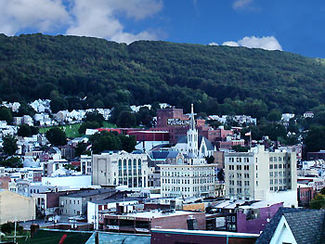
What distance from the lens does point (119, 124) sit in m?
155

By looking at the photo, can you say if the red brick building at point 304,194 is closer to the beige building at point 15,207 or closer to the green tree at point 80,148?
the beige building at point 15,207

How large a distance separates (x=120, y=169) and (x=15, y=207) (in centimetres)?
2742

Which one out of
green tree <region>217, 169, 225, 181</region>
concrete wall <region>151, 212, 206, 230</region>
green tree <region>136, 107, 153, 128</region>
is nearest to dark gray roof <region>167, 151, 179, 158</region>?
green tree <region>217, 169, 225, 181</region>

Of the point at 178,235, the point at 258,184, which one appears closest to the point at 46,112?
the point at 258,184

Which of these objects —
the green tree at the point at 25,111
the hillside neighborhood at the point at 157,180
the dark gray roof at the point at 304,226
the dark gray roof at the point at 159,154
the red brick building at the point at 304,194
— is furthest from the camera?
the green tree at the point at 25,111

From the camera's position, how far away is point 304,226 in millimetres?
17125

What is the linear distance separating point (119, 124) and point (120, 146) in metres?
40.5

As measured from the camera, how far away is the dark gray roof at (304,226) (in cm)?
1692

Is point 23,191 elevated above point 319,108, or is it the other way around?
point 319,108

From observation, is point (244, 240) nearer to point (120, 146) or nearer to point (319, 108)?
point (120, 146)

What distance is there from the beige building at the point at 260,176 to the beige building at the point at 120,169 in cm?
2006

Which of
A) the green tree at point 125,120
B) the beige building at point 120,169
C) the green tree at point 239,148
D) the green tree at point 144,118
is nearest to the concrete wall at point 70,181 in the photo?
the beige building at point 120,169

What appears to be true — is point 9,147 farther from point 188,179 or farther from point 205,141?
point 188,179

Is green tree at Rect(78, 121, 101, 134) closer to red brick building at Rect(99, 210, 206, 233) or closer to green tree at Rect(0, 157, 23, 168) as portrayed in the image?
green tree at Rect(0, 157, 23, 168)
